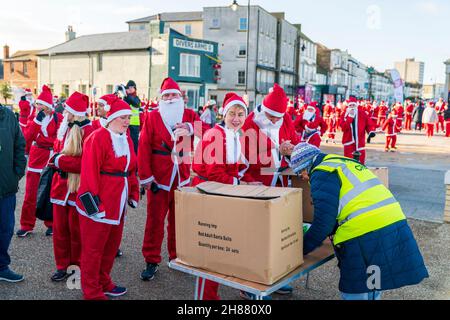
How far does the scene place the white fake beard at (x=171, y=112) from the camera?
17.1 ft

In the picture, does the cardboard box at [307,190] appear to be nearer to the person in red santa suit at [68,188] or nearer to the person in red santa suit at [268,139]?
the person in red santa suit at [268,139]

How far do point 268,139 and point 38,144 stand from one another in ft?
11.8

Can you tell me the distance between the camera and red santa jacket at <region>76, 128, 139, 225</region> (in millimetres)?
4113

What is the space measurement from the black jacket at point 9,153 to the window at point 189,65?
3324 centimetres

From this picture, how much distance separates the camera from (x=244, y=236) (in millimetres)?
2838

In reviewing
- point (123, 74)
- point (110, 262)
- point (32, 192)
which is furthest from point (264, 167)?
point (123, 74)

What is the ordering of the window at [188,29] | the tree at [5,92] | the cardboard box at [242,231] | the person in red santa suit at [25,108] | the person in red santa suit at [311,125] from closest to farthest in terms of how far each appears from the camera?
the cardboard box at [242,231], the person in red santa suit at [311,125], the person in red santa suit at [25,108], the tree at [5,92], the window at [188,29]

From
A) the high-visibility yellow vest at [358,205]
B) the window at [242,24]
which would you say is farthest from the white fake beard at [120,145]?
the window at [242,24]

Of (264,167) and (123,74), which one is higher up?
(123,74)

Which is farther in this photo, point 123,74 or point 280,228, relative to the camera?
point 123,74

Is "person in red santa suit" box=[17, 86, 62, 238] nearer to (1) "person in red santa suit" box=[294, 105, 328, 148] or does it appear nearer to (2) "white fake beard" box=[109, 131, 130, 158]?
(2) "white fake beard" box=[109, 131, 130, 158]

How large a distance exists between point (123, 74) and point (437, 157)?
1086 inches

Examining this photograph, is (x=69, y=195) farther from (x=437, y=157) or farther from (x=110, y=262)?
(x=437, y=157)

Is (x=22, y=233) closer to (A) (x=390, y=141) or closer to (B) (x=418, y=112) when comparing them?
(A) (x=390, y=141)
